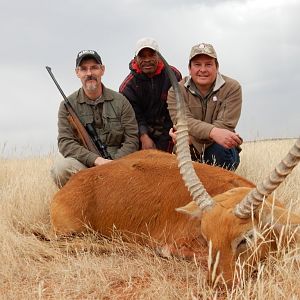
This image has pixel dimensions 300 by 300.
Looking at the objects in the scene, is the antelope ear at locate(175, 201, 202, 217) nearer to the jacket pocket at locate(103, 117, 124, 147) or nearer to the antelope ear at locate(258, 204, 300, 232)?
the antelope ear at locate(258, 204, 300, 232)

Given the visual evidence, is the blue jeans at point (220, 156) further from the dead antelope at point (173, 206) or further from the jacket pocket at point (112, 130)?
the dead antelope at point (173, 206)

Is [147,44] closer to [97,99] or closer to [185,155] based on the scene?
[97,99]

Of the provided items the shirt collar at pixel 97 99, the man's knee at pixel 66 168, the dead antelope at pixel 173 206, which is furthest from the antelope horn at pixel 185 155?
the shirt collar at pixel 97 99

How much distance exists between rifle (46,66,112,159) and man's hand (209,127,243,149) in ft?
5.73

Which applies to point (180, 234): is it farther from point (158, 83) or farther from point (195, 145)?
point (158, 83)

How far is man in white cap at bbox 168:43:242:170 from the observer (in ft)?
25.7

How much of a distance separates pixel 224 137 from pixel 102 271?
3151mm

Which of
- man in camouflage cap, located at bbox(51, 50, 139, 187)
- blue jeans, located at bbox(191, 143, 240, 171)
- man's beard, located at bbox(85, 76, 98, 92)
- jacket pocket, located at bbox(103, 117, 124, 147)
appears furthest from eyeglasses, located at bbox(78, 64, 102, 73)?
blue jeans, located at bbox(191, 143, 240, 171)

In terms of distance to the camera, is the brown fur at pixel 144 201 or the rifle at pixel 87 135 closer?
the brown fur at pixel 144 201

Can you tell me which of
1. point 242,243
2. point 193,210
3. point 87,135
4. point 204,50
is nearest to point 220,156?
point 204,50

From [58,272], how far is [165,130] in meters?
4.95

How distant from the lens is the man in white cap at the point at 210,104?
784 centimetres

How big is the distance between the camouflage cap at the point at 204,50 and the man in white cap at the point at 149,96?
140cm

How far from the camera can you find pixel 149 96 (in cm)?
949
